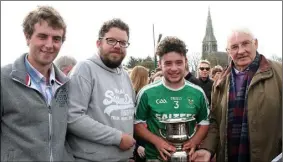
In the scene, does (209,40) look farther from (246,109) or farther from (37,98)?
(37,98)

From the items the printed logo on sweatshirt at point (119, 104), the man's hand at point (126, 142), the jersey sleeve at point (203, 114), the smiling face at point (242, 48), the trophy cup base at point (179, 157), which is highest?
the smiling face at point (242, 48)

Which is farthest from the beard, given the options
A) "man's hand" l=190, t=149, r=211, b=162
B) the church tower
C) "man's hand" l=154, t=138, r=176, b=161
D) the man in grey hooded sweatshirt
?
the church tower

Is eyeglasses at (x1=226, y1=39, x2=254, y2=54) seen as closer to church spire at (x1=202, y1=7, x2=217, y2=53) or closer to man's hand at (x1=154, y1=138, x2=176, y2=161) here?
man's hand at (x1=154, y1=138, x2=176, y2=161)

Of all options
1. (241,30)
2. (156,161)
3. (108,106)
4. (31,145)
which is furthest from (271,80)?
(31,145)

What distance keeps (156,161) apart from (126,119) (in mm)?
621

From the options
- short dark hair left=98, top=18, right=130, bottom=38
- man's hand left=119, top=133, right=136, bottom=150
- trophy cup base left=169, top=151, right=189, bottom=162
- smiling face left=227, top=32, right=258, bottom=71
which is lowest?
trophy cup base left=169, top=151, right=189, bottom=162

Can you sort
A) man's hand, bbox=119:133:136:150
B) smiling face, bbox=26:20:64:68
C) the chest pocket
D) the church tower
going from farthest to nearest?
the church tower
man's hand, bbox=119:133:136:150
the chest pocket
smiling face, bbox=26:20:64:68

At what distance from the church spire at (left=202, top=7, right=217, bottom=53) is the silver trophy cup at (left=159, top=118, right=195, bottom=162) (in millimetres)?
90676

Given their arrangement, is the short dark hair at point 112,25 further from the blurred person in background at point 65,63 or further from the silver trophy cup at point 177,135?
the blurred person in background at point 65,63

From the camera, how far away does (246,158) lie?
11.9 feet

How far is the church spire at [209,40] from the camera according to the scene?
9269 centimetres

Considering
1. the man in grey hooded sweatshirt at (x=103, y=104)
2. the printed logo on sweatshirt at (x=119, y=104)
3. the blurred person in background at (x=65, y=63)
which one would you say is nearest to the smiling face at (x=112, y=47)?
the man in grey hooded sweatshirt at (x=103, y=104)

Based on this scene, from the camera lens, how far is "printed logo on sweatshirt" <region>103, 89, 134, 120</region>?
3049 millimetres

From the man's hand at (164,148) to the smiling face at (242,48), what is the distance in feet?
4.30
